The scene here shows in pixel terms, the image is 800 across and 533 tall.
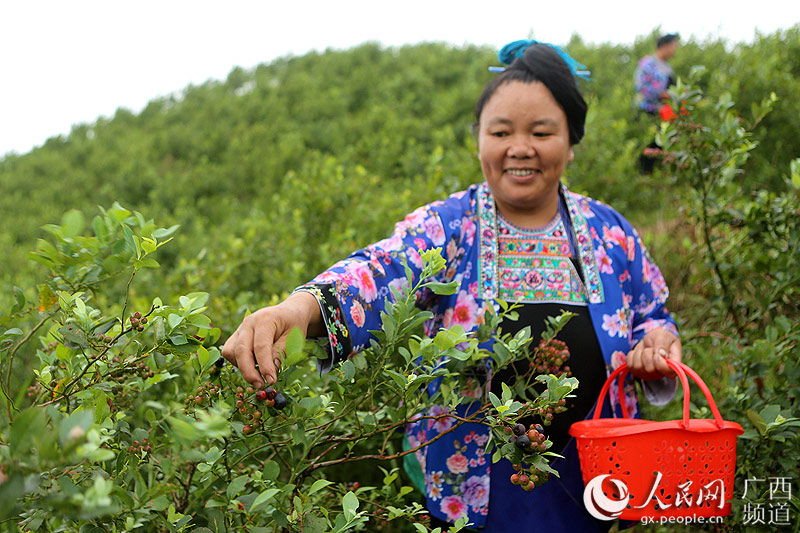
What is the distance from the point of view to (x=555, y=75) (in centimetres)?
176

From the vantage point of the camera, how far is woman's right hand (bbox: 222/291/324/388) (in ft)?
3.55

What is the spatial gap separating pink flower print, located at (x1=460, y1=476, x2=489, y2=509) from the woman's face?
0.76m

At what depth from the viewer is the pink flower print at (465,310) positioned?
5.43 ft

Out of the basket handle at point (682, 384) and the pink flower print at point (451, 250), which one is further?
the pink flower print at point (451, 250)

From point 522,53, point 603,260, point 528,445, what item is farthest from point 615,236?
point 528,445

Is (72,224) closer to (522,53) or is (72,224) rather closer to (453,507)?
(453,507)

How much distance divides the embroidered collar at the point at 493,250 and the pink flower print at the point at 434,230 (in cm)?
13

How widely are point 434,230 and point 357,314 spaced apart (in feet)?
1.40

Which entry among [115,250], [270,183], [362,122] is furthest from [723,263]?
[362,122]

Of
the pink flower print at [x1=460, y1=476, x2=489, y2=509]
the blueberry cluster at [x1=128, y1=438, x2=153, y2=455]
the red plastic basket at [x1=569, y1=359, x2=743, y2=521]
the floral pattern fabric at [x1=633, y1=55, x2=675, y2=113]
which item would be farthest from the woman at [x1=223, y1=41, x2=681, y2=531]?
the floral pattern fabric at [x1=633, y1=55, x2=675, y2=113]

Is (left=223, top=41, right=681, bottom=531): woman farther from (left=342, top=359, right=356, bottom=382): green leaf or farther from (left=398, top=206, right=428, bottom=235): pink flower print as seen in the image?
(left=342, top=359, right=356, bottom=382): green leaf

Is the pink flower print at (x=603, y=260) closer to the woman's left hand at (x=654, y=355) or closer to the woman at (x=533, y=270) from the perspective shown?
the woman at (x=533, y=270)

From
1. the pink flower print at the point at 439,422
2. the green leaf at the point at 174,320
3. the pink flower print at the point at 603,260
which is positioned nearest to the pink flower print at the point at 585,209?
the pink flower print at the point at 603,260

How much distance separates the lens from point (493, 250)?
1.74 metres
